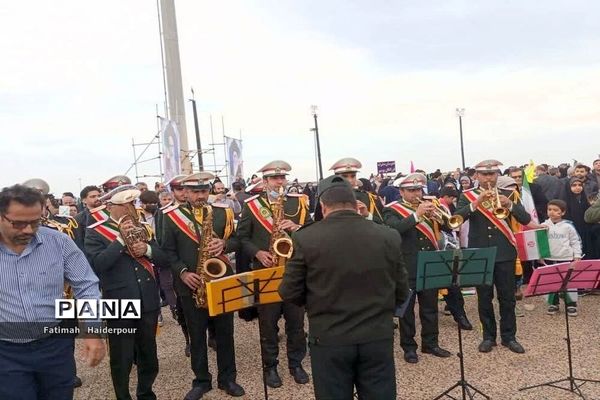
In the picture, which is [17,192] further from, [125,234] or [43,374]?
[125,234]

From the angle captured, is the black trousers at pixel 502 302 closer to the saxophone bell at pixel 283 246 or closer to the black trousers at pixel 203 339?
the saxophone bell at pixel 283 246

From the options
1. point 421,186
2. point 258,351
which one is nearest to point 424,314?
point 421,186

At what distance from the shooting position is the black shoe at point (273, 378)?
5707 mm

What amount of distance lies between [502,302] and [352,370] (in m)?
3.75

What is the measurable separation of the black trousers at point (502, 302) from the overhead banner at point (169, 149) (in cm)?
1135

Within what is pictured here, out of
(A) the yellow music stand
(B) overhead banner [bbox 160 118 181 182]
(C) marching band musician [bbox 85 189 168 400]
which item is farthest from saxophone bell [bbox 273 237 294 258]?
(B) overhead banner [bbox 160 118 181 182]

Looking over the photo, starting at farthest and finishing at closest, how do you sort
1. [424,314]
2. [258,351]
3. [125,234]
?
[258,351] → [424,314] → [125,234]

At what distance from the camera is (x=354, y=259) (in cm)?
316

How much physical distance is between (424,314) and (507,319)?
1.03 metres

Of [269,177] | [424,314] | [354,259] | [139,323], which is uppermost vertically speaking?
[269,177]

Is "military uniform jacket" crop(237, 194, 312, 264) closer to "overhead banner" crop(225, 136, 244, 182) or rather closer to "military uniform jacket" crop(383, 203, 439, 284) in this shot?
"military uniform jacket" crop(383, 203, 439, 284)

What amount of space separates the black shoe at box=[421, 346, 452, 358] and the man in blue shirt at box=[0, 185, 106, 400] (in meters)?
4.32

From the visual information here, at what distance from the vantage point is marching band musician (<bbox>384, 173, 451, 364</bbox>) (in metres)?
6.34

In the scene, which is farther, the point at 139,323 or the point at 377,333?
the point at 139,323
